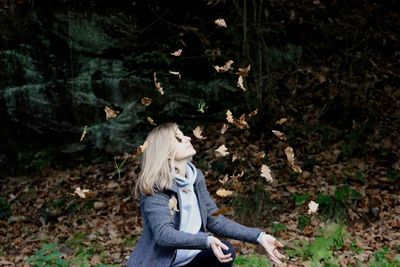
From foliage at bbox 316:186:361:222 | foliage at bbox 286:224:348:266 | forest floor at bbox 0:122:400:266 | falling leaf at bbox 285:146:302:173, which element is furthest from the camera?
falling leaf at bbox 285:146:302:173

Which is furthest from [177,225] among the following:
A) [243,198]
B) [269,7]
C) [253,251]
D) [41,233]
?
[269,7]

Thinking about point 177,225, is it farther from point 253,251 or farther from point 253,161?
point 253,161

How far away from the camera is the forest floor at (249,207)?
610 cm

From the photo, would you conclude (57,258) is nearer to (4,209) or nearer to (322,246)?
(4,209)

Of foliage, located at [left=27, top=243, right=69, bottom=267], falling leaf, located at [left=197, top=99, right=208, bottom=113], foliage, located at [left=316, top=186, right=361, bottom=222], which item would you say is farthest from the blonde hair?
falling leaf, located at [left=197, top=99, right=208, bottom=113]

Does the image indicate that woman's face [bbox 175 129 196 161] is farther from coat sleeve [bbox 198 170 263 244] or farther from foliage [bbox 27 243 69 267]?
foliage [bbox 27 243 69 267]

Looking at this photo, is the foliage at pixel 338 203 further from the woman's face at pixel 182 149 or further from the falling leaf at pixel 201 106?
the woman's face at pixel 182 149

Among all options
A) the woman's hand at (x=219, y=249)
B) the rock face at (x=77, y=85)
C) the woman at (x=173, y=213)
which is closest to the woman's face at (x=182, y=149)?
the woman at (x=173, y=213)

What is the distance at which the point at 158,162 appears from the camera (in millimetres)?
3398

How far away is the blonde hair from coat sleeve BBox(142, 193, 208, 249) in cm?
6

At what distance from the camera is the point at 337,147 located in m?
8.10

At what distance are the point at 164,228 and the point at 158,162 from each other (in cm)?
40

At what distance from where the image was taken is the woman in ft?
10.7

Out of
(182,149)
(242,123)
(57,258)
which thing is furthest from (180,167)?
(242,123)
